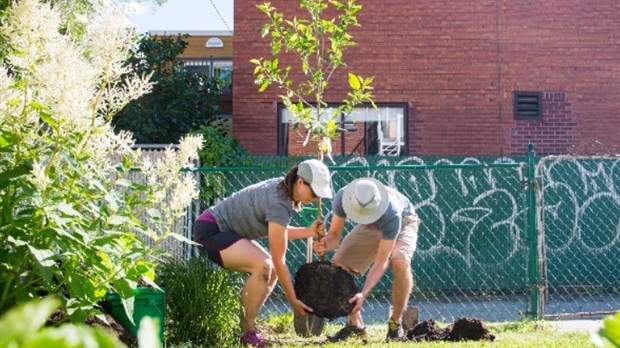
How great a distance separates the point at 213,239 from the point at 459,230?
5.96 m

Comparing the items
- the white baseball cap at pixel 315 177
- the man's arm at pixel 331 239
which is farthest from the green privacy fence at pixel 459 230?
the white baseball cap at pixel 315 177

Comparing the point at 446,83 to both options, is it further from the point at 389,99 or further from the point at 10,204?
the point at 10,204

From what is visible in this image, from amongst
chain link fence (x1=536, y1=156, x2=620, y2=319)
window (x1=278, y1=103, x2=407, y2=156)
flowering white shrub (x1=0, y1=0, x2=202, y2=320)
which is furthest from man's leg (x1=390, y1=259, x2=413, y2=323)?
window (x1=278, y1=103, x2=407, y2=156)

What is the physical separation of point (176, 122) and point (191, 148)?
8.72 metres

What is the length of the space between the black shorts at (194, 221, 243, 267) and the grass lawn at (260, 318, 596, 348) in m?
0.81

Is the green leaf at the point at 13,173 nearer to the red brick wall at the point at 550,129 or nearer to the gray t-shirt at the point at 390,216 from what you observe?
the gray t-shirt at the point at 390,216

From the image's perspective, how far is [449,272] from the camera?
11234mm

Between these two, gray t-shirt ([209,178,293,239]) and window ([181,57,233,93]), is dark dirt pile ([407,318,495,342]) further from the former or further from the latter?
window ([181,57,233,93])

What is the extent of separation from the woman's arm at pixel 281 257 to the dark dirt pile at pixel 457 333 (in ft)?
2.89

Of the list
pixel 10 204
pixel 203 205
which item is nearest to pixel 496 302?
pixel 203 205

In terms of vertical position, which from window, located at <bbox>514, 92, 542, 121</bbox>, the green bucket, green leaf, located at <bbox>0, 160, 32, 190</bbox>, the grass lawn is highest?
window, located at <bbox>514, 92, 542, 121</bbox>

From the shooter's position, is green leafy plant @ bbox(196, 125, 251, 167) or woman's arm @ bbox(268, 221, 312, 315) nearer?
woman's arm @ bbox(268, 221, 312, 315)

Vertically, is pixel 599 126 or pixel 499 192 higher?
pixel 599 126

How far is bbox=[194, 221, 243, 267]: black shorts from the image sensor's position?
6.34 meters
